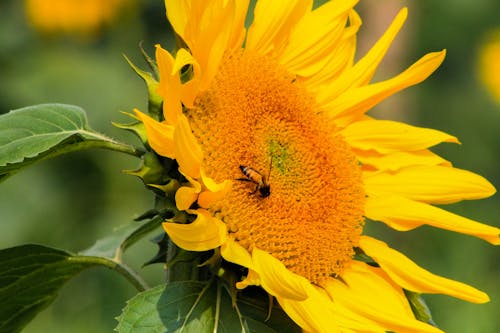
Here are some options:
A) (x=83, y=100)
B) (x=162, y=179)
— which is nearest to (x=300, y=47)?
(x=162, y=179)

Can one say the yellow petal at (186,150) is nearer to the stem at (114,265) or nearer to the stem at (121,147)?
the stem at (121,147)

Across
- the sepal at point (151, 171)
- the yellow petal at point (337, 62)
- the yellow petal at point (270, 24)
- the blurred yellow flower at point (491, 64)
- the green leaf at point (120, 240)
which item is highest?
the yellow petal at point (270, 24)

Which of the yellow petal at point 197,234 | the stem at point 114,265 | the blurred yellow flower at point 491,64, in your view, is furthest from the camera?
the blurred yellow flower at point 491,64

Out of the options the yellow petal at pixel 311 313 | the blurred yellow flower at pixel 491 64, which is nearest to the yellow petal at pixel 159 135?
the yellow petal at pixel 311 313

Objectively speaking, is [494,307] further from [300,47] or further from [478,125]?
[478,125]

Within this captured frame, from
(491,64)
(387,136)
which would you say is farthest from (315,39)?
(491,64)

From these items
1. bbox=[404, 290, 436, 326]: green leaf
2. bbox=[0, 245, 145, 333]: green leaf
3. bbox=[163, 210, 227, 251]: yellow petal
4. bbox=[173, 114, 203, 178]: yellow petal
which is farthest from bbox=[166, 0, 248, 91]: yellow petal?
bbox=[404, 290, 436, 326]: green leaf

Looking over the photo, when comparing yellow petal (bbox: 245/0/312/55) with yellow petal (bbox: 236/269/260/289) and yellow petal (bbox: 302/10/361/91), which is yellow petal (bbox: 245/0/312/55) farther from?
yellow petal (bbox: 236/269/260/289)
